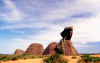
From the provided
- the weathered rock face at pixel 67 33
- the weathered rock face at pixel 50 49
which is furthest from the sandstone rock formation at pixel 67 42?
the weathered rock face at pixel 50 49

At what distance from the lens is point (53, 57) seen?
34.6ft

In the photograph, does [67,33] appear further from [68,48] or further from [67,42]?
[68,48]

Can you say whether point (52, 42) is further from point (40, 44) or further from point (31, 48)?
point (31, 48)

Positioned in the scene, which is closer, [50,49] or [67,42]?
[67,42]

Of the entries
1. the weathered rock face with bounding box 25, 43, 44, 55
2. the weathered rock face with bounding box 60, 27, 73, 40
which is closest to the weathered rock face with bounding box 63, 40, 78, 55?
the weathered rock face with bounding box 60, 27, 73, 40

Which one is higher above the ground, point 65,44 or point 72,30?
point 72,30

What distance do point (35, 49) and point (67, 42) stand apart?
15.4m

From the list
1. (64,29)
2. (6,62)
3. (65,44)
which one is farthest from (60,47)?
(6,62)

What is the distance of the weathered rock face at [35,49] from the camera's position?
34.7 metres

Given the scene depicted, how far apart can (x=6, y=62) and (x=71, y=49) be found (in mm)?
25112

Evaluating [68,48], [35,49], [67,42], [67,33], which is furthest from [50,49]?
[67,33]

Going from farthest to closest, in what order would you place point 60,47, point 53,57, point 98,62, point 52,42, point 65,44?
point 52,42 < point 65,44 < point 60,47 < point 53,57 < point 98,62

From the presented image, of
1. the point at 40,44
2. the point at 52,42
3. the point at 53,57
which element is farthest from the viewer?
the point at 40,44

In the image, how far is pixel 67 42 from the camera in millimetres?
31578
